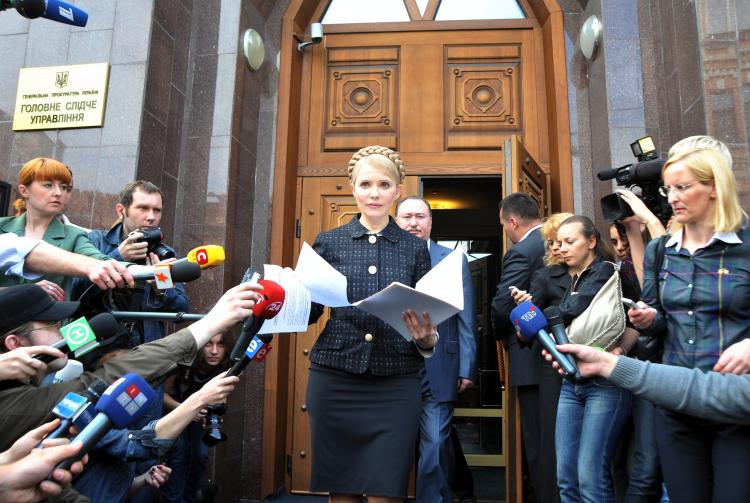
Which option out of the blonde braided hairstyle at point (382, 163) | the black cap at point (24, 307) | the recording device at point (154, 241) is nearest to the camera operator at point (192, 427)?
the recording device at point (154, 241)

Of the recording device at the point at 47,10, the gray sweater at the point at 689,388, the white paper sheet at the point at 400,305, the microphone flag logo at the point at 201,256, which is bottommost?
the gray sweater at the point at 689,388

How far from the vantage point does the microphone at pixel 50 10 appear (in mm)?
2146

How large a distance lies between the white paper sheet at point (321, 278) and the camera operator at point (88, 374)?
288mm

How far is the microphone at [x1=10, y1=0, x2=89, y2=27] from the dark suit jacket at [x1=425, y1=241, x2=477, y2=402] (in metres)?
2.55

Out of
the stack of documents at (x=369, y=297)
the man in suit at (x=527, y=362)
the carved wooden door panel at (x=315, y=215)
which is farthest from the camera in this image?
the carved wooden door panel at (x=315, y=215)

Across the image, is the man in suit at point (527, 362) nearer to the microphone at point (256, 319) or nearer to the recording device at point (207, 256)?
the recording device at point (207, 256)

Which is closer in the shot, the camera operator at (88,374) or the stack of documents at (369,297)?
the camera operator at (88,374)

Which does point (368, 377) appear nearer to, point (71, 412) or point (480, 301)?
point (71, 412)

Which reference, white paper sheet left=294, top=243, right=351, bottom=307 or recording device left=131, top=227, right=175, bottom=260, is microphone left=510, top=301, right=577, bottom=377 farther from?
recording device left=131, top=227, right=175, bottom=260

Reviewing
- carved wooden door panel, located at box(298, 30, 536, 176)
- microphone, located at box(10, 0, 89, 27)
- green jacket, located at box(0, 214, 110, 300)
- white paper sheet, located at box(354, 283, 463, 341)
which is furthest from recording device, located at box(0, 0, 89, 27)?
carved wooden door panel, located at box(298, 30, 536, 176)

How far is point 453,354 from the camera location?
13.2 feet

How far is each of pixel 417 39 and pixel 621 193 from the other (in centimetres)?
316

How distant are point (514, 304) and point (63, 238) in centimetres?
247

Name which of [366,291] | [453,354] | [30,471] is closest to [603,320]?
[453,354]
